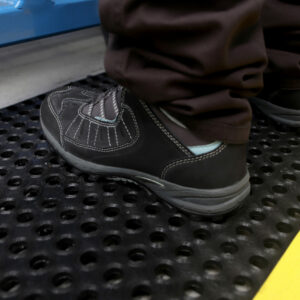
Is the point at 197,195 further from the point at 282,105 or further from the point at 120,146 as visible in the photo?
the point at 282,105

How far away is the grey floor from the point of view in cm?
125

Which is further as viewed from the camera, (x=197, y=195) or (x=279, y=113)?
(x=279, y=113)

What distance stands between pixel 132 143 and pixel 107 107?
99 mm

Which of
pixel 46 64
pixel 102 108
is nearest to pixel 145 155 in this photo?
pixel 102 108

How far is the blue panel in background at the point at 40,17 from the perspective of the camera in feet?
3.71

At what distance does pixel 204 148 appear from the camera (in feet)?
2.17

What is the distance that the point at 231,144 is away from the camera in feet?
2.15

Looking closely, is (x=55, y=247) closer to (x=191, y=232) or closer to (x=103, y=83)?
(x=191, y=232)

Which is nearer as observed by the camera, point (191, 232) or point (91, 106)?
point (191, 232)

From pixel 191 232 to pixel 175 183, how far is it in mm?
92

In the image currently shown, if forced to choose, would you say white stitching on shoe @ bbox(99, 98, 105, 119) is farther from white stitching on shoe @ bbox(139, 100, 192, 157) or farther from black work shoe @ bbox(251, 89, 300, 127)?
black work shoe @ bbox(251, 89, 300, 127)

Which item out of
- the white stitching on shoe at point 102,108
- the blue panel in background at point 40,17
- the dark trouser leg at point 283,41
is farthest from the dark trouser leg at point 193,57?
the blue panel in background at point 40,17

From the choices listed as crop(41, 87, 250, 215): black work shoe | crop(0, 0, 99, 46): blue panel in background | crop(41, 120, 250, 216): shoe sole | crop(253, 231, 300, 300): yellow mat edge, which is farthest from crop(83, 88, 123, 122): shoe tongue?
crop(0, 0, 99, 46): blue panel in background

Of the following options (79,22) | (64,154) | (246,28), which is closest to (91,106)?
(64,154)
